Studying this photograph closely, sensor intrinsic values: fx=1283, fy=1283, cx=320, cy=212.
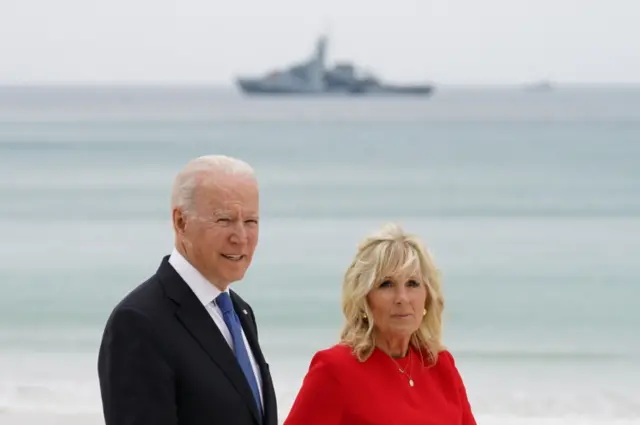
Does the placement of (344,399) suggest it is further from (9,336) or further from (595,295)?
(595,295)

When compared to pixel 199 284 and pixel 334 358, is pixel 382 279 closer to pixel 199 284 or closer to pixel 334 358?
pixel 334 358

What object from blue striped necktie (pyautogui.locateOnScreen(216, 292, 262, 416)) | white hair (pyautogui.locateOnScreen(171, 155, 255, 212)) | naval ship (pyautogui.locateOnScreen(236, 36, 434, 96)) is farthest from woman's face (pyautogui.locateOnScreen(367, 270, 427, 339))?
naval ship (pyautogui.locateOnScreen(236, 36, 434, 96))

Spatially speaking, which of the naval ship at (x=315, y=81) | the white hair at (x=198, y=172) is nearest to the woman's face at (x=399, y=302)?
the white hair at (x=198, y=172)

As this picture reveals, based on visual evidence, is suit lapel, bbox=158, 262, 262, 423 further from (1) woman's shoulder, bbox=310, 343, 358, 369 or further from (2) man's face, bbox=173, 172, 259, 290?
(1) woman's shoulder, bbox=310, 343, 358, 369

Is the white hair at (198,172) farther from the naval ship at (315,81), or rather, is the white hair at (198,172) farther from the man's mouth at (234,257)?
the naval ship at (315,81)

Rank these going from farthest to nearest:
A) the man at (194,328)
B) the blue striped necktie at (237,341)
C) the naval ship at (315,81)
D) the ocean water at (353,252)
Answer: the naval ship at (315,81), the ocean water at (353,252), the blue striped necktie at (237,341), the man at (194,328)

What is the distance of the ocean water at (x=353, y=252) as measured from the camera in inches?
523

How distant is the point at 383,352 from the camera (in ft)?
11.1

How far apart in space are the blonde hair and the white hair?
1.61ft

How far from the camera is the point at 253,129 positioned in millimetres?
88500

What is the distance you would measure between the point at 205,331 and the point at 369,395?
0.56 metres

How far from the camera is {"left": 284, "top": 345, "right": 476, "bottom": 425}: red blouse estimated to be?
3270mm

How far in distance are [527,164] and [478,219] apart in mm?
23393

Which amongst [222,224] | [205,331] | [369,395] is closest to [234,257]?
[222,224]
